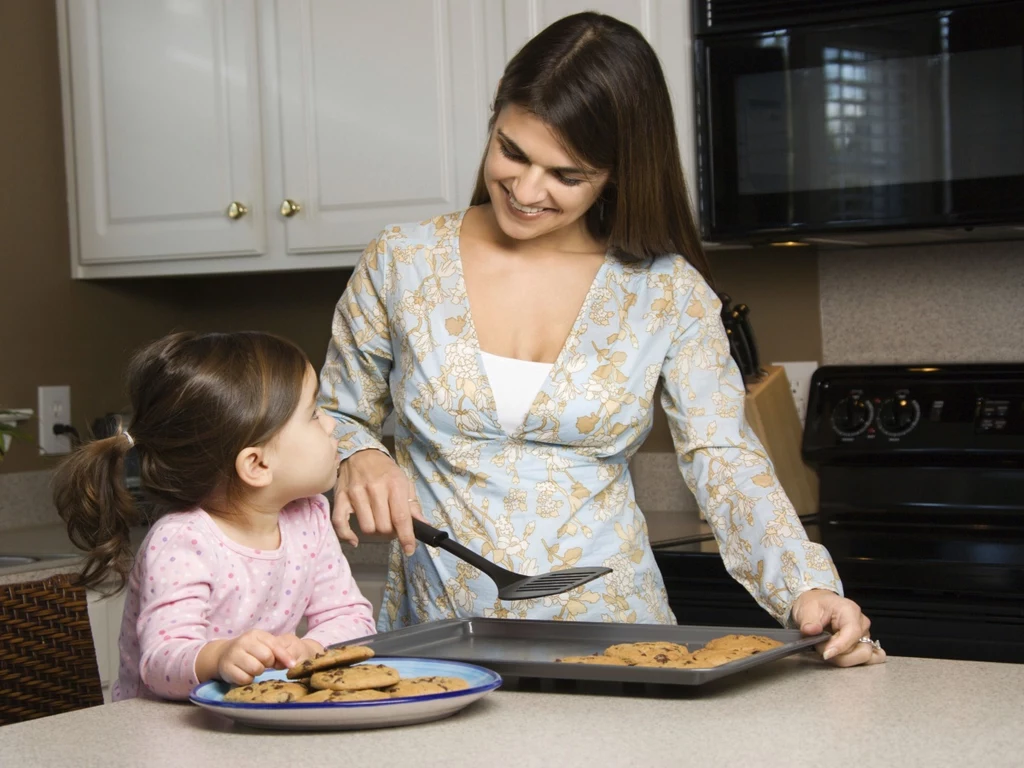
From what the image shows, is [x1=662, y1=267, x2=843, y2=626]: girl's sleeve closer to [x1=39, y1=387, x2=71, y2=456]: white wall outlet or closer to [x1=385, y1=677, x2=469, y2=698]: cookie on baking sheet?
[x1=385, y1=677, x2=469, y2=698]: cookie on baking sheet

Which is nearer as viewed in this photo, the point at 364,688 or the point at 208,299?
the point at 364,688

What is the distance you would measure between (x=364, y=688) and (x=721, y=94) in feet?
5.08

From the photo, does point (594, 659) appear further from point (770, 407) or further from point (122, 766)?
point (770, 407)

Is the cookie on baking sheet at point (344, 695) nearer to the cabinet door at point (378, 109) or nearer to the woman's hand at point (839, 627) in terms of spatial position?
the woman's hand at point (839, 627)

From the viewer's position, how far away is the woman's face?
147cm

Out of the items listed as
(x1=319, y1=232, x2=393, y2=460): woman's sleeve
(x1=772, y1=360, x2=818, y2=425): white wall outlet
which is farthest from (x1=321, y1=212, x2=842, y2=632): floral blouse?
(x1=772, y1=360, x2=818, y2=425): white wall outlet

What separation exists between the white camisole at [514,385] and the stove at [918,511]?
25.0 inches

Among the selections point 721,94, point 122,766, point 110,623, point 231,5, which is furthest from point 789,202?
point 122,766

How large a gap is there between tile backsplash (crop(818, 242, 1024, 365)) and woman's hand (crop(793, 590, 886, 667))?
54.3 inches

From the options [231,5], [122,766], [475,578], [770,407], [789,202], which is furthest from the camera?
[231,5]

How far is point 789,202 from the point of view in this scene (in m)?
2.20

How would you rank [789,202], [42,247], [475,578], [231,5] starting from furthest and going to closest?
[42,247] → [231,5] → [789,202] → [475,578]

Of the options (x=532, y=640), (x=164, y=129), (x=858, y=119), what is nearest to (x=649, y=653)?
(x=532, y=640)

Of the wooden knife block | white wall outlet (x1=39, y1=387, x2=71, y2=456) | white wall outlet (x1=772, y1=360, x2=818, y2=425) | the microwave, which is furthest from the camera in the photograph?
white wall outlet (x1=39, y1=387, x2=71, y2=456)
